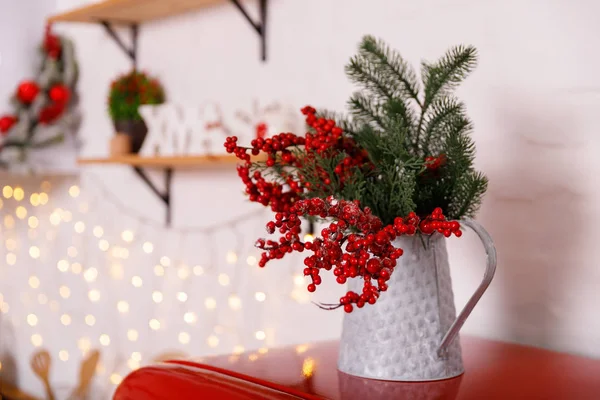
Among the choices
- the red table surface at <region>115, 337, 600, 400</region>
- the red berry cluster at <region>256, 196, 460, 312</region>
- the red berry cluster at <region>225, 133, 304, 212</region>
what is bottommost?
the red table surface at <region>115, 337, 600, 400</region>

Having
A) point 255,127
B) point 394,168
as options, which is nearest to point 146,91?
point 255,127

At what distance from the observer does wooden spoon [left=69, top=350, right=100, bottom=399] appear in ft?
7.39

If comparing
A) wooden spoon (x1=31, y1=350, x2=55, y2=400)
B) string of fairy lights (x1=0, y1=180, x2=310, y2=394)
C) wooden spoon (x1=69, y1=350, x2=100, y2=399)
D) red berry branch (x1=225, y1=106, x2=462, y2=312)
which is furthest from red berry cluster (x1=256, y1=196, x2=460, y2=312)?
wooden spoon (x1=31, y1=350, x2=55, y2=400)

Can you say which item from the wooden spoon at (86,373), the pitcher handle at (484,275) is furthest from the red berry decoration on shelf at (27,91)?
the pitcher handle at (484,275)

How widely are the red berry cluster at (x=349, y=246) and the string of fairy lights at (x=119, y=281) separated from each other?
819mm

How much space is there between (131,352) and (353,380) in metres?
1.35

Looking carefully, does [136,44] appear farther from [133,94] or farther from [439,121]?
[439,121]

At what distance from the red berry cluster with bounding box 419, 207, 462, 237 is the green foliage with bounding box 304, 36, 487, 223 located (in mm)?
Answer: 32

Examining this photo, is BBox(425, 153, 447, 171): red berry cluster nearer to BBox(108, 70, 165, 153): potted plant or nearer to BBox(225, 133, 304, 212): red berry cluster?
BBox(225, 133, 304, 212): red berry cluster

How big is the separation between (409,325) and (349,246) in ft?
0.67

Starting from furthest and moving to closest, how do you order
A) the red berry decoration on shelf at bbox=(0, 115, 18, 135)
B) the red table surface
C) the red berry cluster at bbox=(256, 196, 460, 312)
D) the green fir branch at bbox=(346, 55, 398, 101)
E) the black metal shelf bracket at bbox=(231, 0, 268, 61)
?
the red berry decoration on shelf at bbox=(0, 115, 18, 135) < the black metal shelf bracket at bbox=(231, 0, 268, 61) < the green fir branch at bbox=(346, 55, 398, 101) < the red table surface < the red berry cluster at bbox=(256, 196, 460, 312)

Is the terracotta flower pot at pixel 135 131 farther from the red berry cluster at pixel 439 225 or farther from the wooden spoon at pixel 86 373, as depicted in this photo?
the red berry cluster at pixel 439 225

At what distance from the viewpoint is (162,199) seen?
199cm

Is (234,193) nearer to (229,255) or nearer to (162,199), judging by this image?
(229,255)
